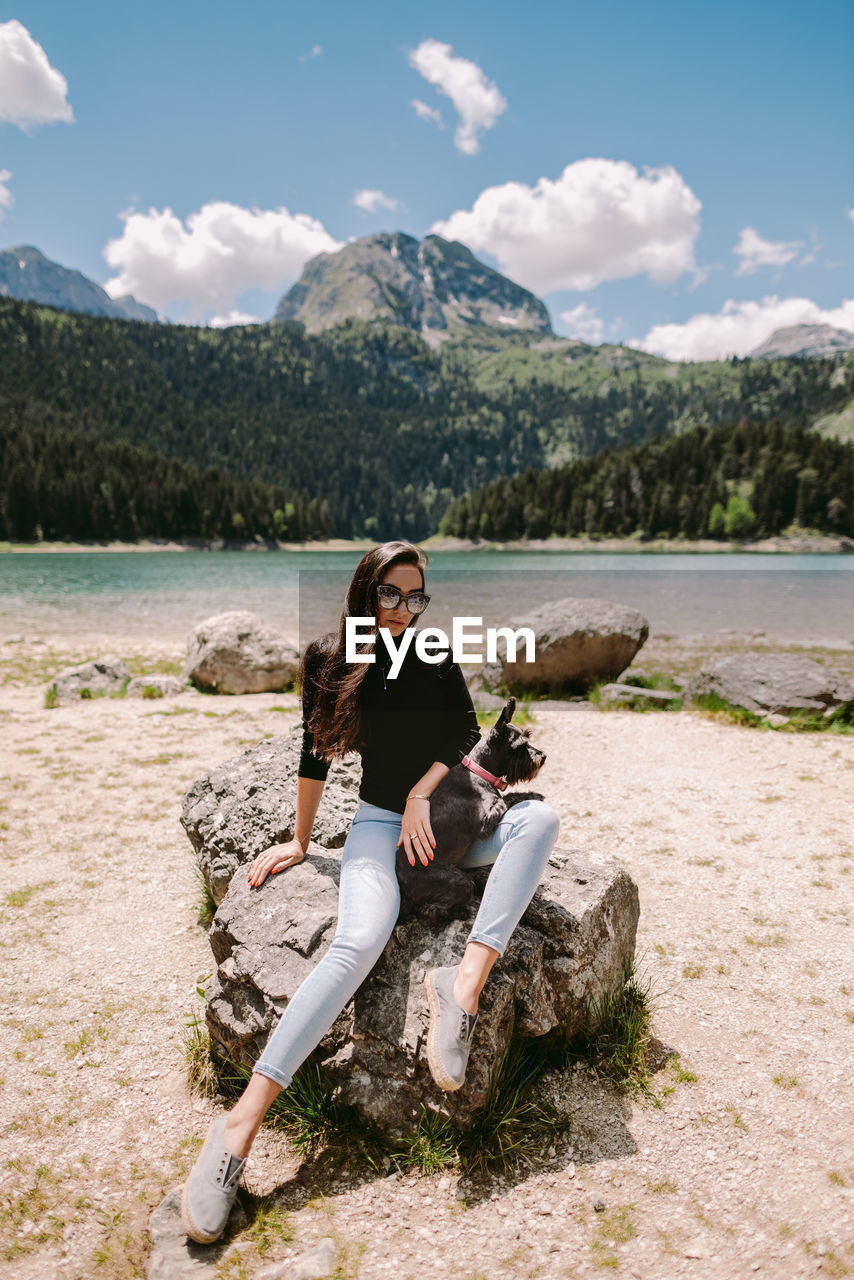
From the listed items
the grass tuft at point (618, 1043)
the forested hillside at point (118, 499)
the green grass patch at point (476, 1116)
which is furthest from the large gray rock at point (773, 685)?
the forested hillside at point (118, 499)

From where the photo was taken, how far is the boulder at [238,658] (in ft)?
48.0

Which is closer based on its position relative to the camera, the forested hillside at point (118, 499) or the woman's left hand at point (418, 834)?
the woman's left hand at point (418, 834)

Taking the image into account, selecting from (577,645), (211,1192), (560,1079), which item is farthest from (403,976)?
(577,645)

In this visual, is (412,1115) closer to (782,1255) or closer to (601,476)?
(782,1255)

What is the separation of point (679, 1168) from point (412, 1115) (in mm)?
1386

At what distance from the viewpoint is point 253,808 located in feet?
18.4

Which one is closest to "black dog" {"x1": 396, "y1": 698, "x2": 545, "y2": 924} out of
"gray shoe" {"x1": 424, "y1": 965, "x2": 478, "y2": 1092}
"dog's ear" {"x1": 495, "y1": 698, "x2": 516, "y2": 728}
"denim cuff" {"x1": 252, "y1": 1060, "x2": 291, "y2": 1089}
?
"dog's ear" {"x1": 495, "y1": 698, "x2": 516, "y2": 728}

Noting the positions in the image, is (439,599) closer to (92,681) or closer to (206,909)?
(92,681)

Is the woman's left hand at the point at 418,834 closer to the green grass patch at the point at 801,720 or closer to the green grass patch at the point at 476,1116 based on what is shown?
the green grass patch at the point at 476,1116

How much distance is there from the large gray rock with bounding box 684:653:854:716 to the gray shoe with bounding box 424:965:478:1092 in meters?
10.7

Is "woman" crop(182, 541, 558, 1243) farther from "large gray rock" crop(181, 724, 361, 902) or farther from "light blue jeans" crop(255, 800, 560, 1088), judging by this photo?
"large gray rock" crop(181, 724, 361, 902)

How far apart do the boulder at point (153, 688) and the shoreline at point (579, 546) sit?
105066 mm

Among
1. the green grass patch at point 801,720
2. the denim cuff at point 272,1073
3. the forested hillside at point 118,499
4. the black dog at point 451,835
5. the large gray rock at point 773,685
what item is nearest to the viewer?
the denim cuff at point 272,1073

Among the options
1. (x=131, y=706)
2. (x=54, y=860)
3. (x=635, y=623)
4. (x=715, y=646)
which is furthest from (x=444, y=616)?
(x=54, y=860)
